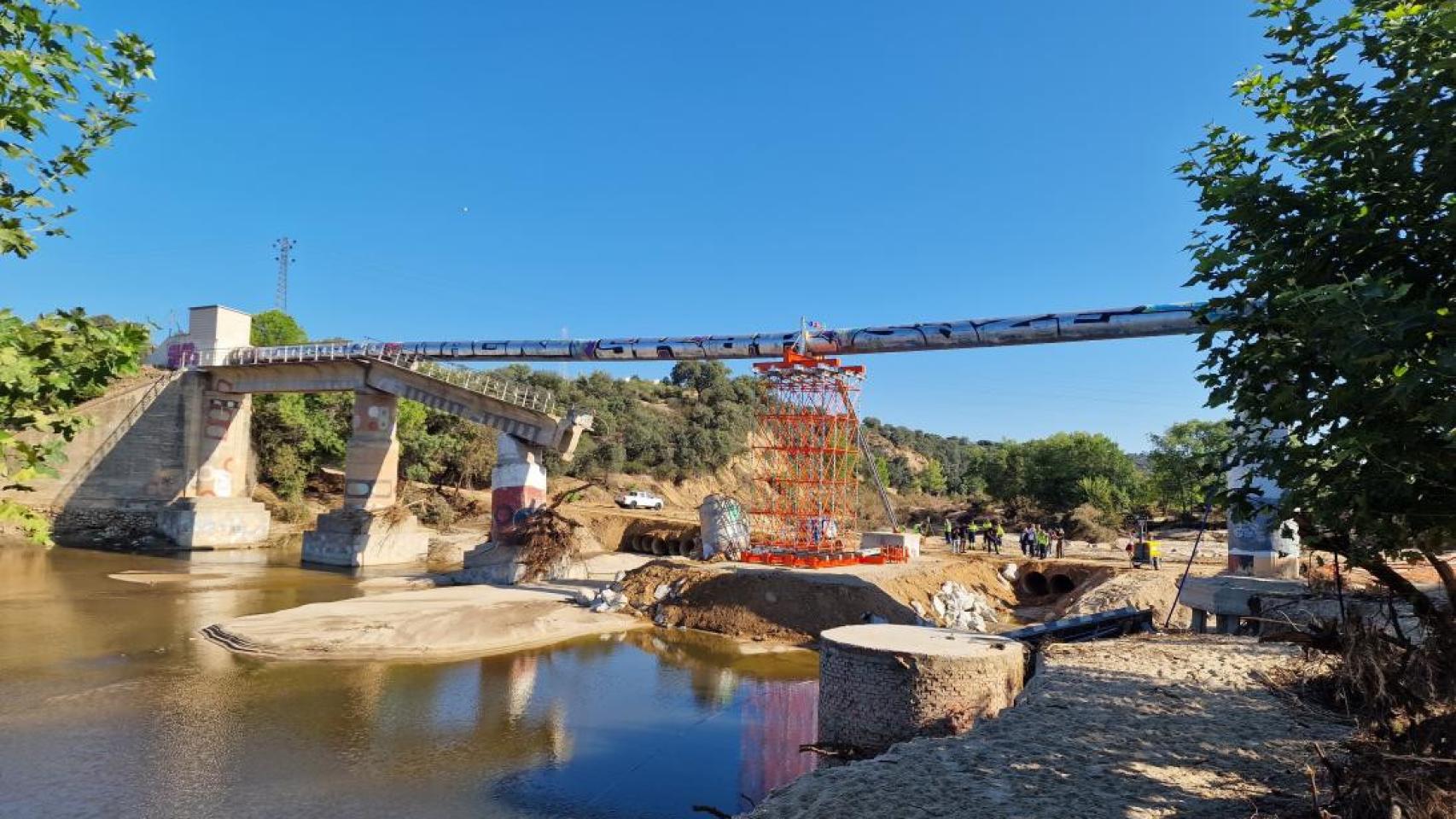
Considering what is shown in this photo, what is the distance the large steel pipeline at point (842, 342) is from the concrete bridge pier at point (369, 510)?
3.35 meters

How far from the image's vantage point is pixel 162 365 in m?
44.8

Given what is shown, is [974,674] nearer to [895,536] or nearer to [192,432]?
[895,536]

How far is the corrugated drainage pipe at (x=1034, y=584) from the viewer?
31344 mm

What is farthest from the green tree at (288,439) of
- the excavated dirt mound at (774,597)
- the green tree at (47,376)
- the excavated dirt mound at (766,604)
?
the green tree at (47,376)

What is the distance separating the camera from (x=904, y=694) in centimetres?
1042

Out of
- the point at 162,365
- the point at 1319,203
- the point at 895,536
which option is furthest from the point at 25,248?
the point at 162,365

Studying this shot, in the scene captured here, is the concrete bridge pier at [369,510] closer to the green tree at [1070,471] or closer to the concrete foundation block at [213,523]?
the concrete foundation block at [213,523]

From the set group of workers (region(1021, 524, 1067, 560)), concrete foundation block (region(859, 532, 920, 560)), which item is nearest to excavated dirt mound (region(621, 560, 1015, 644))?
concrete foundation block (region(859, 532, 920, 560))

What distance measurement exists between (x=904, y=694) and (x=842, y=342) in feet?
80.4

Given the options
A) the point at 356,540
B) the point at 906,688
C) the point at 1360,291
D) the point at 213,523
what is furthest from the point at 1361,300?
the point at 213,523

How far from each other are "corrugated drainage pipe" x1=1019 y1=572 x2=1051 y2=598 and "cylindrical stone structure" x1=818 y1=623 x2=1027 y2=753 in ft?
71.7

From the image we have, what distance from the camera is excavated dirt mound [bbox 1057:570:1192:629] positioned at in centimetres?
2308

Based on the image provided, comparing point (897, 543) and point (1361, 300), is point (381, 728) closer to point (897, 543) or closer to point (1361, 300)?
point (1361, 300)

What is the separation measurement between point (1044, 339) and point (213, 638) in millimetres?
27430
